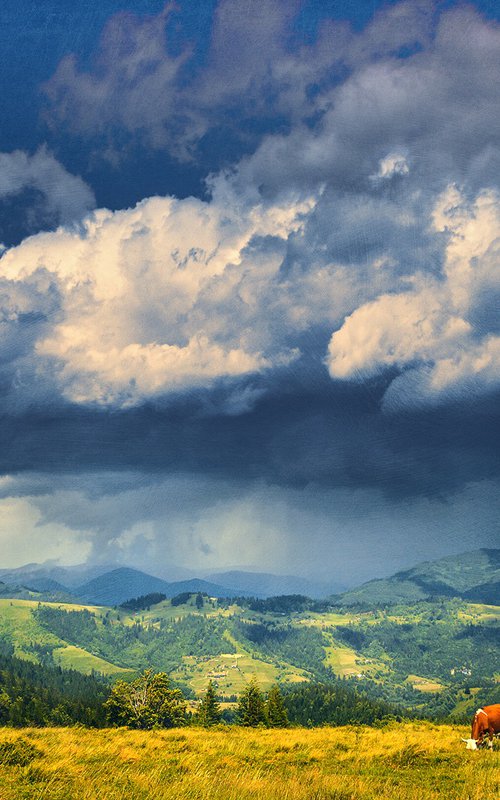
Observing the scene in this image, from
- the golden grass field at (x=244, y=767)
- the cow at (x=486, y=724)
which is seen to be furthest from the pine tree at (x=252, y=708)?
the cow at (x=486, y=724)

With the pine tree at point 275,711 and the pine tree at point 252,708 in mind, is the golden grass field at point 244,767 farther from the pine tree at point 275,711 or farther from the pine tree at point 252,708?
the pine tree at point 275,711

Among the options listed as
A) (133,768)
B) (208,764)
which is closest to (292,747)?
(208,764)

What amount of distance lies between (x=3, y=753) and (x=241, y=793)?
55.7 ft

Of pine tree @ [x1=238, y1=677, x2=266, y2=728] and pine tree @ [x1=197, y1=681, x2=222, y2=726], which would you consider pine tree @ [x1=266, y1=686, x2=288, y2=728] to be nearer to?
pine tree @ [x1=238, y1=677, x2=266, y2=728]

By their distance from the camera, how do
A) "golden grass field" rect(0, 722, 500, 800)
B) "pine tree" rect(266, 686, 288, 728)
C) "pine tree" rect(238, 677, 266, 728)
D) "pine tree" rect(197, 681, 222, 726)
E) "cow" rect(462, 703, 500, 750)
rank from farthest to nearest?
"pine tree" rect(197, 681, 222, 726) < "pine tree" rect(266, 686, 288, 728) < "pine tree" rect(238, 677, 266, 728) < "cow" rect(462, 703, 500, 750) < "golden grass field" rect(0, 722, 500, 800)

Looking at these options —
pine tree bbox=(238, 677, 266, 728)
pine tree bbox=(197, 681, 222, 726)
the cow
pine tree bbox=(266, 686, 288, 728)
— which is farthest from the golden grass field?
pine tree bbox=(197, 681, 222, 726)

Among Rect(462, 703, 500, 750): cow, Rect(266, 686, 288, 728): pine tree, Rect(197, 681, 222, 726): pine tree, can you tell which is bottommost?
Rect(197, 681, 222, 726): pine tree

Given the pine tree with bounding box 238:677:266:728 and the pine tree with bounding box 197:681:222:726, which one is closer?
the pine tree with bounding box 238:677:266:728

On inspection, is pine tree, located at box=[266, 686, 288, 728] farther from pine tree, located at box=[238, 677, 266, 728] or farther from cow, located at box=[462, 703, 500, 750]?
cow, located at box=[462, 703, 500, 750]

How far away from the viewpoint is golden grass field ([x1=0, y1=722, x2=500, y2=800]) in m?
21.8

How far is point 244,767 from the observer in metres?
30.6

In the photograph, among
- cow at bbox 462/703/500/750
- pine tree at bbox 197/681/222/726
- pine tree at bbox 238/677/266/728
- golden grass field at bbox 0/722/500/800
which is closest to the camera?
golden grass field at bbox 0/722/500/800

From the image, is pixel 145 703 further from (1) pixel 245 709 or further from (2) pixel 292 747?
(2) pixel 292 747

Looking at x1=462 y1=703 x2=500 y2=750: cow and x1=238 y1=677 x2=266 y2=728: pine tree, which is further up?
x1=462 y1=703 x2=500 y2=750: cow
